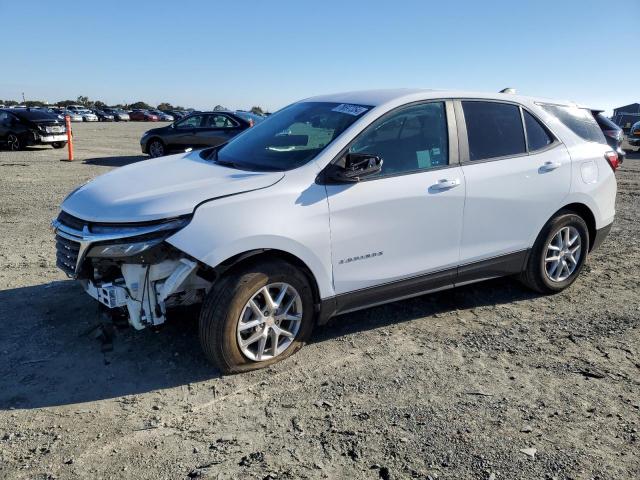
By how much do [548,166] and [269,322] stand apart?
2833 millimetres

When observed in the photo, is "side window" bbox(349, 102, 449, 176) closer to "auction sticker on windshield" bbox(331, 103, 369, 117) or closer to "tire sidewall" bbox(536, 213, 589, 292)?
"auction sticker on windshield" bbox(331, 103, 369, 117)

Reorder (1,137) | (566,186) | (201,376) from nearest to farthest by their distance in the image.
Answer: (201,376) → (566,186) → (1,137)

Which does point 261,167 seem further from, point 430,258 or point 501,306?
point 501,306

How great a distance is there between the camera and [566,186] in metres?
4.86

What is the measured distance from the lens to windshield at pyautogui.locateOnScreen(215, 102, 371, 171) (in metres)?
3.95

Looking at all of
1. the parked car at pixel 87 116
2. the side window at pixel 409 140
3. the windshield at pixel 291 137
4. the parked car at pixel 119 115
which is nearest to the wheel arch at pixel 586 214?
the side window at pixel 409 140

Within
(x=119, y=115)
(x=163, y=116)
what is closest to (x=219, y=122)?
(x=119, y=115)

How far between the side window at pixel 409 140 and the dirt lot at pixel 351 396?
4.39 feet

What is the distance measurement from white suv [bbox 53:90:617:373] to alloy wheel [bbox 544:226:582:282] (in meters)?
0.02

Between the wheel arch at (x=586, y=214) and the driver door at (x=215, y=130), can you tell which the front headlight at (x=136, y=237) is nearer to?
the wheel arch at (x=586, y=214)

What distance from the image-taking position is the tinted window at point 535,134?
4.78 m

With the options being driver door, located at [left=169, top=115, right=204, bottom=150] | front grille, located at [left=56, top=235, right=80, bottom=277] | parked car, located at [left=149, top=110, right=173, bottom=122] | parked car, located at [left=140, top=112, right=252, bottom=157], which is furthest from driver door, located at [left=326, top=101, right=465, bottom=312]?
parked car, located at [left=149, top=110, right=173, bottom=122]

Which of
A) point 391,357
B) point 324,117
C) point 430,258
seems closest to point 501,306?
point 430,258

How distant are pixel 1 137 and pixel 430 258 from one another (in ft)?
58.5
